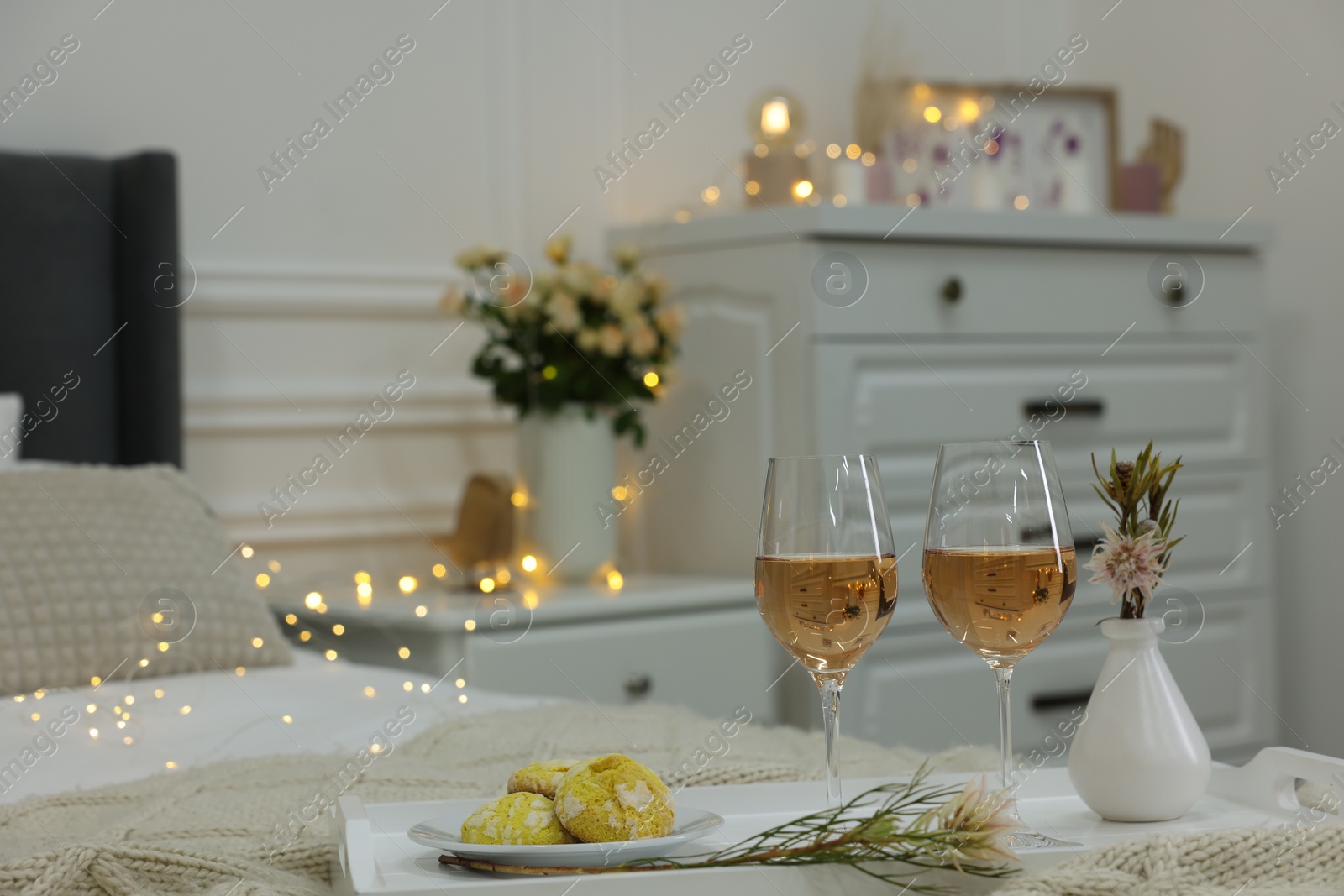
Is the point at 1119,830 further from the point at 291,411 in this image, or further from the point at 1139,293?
the point at 1139,293

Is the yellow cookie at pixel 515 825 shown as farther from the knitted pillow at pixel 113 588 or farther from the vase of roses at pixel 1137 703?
the knitted pillow at pixel 113 588

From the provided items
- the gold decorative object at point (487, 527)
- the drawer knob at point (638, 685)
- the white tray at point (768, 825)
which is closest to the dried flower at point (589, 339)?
the gold decorative object at point (487, 527)

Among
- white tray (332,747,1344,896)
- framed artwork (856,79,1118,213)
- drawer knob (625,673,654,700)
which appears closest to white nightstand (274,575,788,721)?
drawer knob (625,673,654,700)

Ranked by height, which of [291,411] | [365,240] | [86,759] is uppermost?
[365,240]

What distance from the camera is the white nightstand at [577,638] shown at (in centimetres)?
191

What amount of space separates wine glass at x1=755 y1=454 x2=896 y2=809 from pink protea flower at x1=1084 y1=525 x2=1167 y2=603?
0.14 metres

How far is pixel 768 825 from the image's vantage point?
0.76 meters

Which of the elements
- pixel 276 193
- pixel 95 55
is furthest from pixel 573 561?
pixel 95 55

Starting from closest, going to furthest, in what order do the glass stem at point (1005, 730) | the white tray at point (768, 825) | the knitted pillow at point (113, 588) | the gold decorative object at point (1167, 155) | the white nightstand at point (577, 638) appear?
the white tray at point (768, 825) → the glass stem at point (1005, 730) → the knitted pillow at point (113, 588) → the white nightstand at point (577, 638) → the gold decorative object at point (1167, 155)

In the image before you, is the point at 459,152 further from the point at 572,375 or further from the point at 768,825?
the point at 768,825

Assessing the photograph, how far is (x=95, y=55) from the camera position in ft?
6.98

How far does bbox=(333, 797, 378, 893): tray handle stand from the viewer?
605mm

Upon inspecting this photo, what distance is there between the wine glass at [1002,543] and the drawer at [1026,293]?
149cm

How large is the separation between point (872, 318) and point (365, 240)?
2.93 ft
